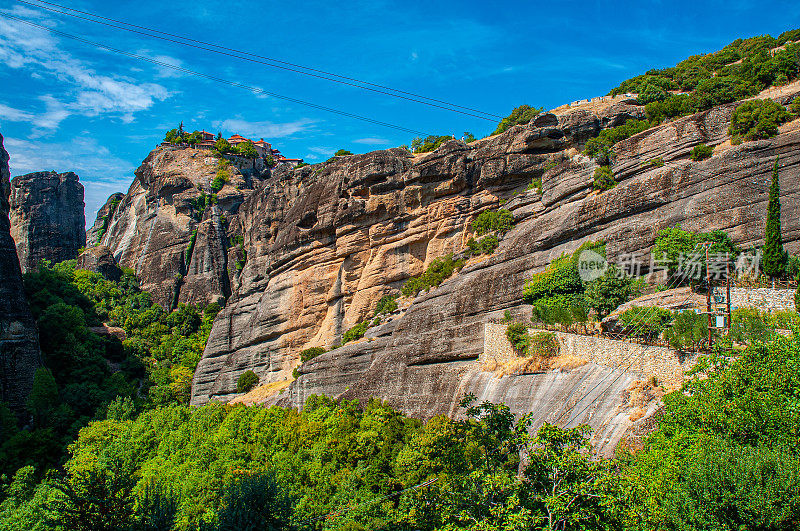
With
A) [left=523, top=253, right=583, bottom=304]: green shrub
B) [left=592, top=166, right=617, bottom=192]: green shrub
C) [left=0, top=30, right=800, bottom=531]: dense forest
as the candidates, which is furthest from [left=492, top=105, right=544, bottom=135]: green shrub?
[left=523, top=253, right=583, bottom=304]: green shrub

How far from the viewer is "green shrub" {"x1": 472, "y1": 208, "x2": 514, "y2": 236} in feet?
146

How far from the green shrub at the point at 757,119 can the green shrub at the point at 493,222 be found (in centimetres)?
1601

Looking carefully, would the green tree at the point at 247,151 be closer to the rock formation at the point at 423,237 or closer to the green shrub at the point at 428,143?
the rock formation at the point at 423,237

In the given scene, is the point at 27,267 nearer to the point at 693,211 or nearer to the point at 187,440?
the point at 187,440

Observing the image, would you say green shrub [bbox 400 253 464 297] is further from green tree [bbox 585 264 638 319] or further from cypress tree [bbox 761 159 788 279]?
cypress tree [bbox 761 159 788 279]

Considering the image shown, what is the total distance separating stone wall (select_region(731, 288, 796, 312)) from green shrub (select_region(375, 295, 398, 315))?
92.3ft

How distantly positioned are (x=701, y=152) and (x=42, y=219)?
90810 mm

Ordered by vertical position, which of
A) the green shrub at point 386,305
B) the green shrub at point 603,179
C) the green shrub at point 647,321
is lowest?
the green shrub at point 647,321

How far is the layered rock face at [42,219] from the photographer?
87.9m

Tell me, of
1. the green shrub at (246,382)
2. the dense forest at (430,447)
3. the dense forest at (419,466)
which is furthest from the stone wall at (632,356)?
the green shrub at (246,382)

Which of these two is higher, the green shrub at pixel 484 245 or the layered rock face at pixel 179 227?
the layered rock face at pixel 179 227

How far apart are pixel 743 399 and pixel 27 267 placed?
94.4 m

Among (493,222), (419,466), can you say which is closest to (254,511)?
(419,466)

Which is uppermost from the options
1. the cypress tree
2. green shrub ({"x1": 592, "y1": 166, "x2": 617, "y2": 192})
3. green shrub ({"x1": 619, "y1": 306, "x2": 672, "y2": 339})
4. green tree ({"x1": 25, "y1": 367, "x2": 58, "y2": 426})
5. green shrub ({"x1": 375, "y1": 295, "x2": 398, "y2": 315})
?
green shrub ({"x1": 592, "y1": 166, "x2": 617, "y2": 192})
